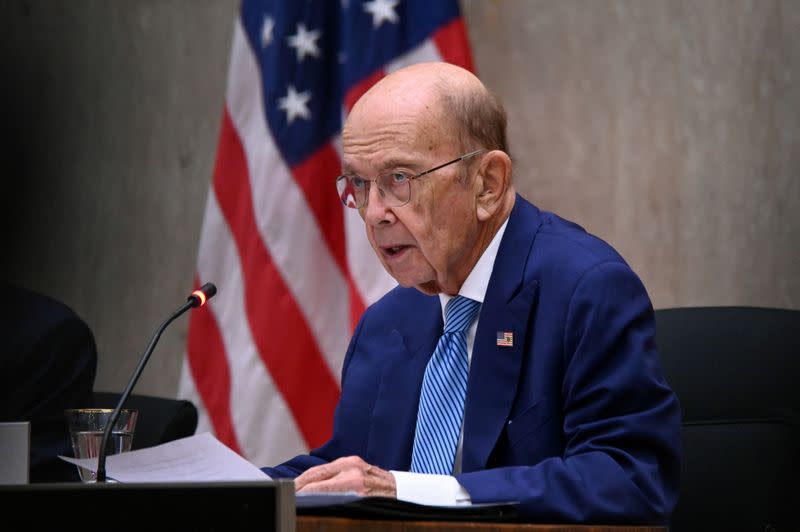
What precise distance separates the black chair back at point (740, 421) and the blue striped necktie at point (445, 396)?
0.47 m

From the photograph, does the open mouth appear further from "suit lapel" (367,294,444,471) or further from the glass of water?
the glass of water

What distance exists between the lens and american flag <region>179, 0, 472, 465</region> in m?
3.38

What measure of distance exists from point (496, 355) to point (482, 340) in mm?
39

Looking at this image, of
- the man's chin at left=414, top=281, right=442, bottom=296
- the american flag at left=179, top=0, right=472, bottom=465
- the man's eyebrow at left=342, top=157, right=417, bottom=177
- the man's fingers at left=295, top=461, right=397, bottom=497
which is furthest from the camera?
the american flag at left=179, top=0, right=472, bottom=465

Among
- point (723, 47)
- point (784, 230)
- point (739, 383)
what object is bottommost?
point (739, 383)

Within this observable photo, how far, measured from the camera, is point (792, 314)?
2.04 metres

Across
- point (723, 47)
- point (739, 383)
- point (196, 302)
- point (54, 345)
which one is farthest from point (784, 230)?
point (54, 345)

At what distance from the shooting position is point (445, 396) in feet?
6.09

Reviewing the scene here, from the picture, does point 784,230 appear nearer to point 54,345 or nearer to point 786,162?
point 786,162

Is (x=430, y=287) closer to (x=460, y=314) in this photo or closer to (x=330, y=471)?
(x=460, y=314)

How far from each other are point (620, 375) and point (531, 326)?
215 mm

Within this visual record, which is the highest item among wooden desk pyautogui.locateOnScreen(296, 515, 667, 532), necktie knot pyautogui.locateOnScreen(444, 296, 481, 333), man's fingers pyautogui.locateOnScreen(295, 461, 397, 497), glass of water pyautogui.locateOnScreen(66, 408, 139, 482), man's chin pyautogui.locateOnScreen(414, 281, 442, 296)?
man's chin pyautogui.locateOnScreen(414, 281, 442, 296)

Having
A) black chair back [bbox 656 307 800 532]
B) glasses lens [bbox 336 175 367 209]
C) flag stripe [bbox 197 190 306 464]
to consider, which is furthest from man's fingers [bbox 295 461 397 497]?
flag stripe [bbox 197 190 306 464]

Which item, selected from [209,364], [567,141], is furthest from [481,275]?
[209,364]
